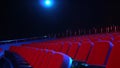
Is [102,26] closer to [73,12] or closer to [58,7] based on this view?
[73,12]

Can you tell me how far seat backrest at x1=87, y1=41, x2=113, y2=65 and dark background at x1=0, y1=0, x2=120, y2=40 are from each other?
8859 mm

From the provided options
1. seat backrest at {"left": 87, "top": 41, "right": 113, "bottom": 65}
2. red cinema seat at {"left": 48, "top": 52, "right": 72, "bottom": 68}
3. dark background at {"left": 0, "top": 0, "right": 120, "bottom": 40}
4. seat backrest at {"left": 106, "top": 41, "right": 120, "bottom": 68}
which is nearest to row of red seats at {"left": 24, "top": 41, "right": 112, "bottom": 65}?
seat backrest at {"left": 87, "top": 41, "right": 113, "bottom": 65}

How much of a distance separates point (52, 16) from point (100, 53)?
34.4 ft

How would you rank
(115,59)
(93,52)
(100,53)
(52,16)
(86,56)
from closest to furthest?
(115,59), (100,53), (93,52), (86,56), (52,16)

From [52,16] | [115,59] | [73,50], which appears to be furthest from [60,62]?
[52,16]

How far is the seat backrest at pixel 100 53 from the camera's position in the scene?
2469 millimetres

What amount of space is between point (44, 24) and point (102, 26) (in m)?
3.22

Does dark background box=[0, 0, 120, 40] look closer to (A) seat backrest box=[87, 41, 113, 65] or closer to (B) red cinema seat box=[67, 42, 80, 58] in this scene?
(B) red cinema seat box=[67, 42, 80, 58]

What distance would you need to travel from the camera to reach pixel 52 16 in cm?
1301

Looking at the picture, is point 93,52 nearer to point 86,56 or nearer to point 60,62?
point 86,56

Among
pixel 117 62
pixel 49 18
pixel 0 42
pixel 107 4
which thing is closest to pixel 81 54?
pixel 117 62

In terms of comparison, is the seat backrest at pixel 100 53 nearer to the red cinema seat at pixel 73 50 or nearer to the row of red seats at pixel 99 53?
the row of red seats at pixel 99 53

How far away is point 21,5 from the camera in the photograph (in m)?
11.9

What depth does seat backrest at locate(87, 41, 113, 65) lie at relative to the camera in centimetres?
247
